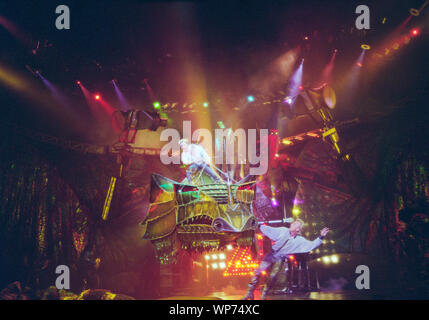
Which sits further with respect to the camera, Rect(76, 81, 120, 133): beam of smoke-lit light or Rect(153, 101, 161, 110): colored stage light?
Rect(153, 101, 161, 110): colored stage light

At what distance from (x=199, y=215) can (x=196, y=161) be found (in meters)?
1.11

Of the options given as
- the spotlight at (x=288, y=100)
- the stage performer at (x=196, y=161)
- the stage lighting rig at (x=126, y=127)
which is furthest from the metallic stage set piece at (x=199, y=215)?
the spotlight at (x=288, y=100)

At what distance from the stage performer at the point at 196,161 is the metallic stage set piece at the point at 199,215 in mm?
128

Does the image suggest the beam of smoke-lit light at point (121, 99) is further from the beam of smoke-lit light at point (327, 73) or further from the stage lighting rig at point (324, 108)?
the beam of smoke-lit light at point (327, 73)

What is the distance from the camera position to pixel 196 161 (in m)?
4.97

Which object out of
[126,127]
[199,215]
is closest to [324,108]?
[199,215]

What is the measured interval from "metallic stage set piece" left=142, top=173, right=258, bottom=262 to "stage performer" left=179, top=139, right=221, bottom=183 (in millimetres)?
128

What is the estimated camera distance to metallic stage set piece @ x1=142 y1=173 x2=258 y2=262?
14.1 ft

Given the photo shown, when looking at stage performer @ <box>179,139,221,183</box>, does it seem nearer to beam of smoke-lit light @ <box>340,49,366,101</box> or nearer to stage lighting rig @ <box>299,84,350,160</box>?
stage lighting rig @ <box>299,84,350,160</box>

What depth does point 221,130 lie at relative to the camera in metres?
6.96

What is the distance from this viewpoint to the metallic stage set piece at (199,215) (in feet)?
14.1

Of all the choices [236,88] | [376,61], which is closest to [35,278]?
[236,88]

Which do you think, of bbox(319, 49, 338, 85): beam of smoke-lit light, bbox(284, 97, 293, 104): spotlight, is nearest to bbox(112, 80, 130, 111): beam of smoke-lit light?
bbox(284, 97, 293, 104): spotlight
